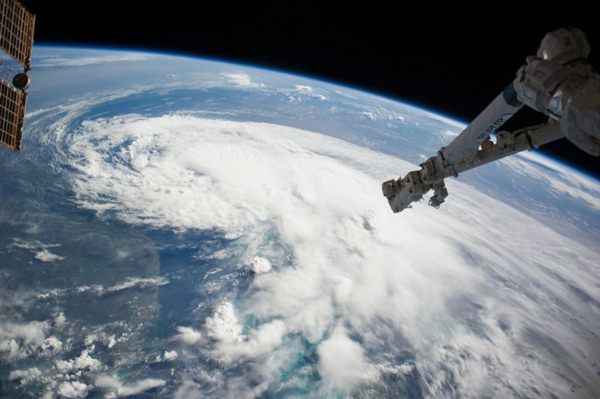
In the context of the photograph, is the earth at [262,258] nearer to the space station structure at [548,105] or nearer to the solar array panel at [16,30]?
the space station structure at [548,105]

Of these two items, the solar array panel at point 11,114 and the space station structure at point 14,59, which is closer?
the space station structure at point 14,59

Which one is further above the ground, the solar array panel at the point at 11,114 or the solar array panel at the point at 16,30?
the solar array panel at the point at 16,30

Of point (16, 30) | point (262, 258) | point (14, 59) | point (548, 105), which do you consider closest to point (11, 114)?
point (14, 59)

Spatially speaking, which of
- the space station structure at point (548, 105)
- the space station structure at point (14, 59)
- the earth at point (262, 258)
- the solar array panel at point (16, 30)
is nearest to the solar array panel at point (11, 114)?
the space station structure at point (14, 59)

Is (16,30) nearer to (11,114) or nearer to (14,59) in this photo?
(14,59)

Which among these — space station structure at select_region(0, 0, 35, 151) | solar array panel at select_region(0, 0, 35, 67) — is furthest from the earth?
solar array panel at select_region(0, 0, 35, 67)

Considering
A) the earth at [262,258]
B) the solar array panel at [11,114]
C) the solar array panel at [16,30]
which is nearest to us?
the solar array panel at [16,30]

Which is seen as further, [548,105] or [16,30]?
[16,30]
